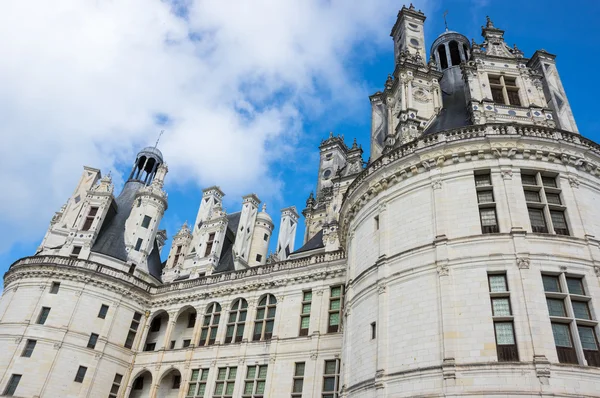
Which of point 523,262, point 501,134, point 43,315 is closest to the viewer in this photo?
point 523,262

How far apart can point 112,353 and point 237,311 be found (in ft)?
32.0

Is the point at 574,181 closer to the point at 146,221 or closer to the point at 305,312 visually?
the point at 305,312

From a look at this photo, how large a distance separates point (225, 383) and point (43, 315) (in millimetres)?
14249

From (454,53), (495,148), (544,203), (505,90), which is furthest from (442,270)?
(454,53)

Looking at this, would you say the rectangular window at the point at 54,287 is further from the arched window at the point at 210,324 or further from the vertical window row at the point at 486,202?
the vertical window row at the point at 486,202

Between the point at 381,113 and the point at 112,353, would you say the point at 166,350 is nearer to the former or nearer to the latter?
the point at 112,353

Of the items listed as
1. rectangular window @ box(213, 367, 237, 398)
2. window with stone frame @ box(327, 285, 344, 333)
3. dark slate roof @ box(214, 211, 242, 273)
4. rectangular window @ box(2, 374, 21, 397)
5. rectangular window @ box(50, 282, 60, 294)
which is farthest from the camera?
dark slate roof @ box(214, 211, 242, 273)

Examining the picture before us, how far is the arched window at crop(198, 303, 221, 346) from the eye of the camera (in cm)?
3143

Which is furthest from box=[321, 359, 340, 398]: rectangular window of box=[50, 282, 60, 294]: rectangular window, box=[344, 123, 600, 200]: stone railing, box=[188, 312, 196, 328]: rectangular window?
box=[50, 282, 60, 294]: rectangular window

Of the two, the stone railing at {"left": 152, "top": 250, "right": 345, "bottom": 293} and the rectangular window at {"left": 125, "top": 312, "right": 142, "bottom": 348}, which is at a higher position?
the stone railing at {"left": 152, "top": 250, "right": 345, "bottom": 293}

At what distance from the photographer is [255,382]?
27438 millimetres

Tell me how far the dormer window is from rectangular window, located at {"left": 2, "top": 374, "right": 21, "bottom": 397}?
110 feet

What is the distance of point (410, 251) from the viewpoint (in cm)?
1794

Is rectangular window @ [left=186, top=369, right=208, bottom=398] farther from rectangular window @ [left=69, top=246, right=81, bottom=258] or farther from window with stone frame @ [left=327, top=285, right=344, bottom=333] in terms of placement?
rectangular window @ [left=69, top=246, right=81, bottom=258]
